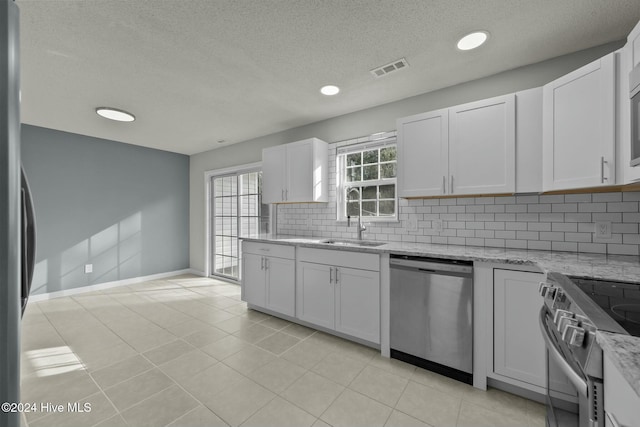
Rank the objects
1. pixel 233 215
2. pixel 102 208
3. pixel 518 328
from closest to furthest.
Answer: pixel 518 328
pixel 102 208
pixel 233 215

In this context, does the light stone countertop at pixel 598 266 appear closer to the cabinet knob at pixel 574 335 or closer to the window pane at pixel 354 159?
the cabinet knob at pixel 574 335

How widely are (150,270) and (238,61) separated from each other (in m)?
4.56

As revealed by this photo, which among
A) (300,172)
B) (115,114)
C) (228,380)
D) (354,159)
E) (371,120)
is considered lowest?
(228,380)

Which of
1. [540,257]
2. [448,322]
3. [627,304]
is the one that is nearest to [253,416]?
[448,322]

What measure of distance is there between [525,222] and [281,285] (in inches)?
98.2

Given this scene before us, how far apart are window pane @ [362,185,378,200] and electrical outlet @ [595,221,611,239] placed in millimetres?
1888

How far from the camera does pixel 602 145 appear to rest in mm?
1694

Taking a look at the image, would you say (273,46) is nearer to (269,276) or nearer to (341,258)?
(341,258)

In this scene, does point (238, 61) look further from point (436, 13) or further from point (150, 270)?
point (150, 270)

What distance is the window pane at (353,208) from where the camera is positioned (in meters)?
3.38

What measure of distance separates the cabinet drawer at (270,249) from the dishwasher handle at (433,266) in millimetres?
1206

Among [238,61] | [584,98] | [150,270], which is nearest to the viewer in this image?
[584,98]

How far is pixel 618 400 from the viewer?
2.26 ft

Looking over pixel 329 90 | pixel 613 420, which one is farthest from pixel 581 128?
pixel 329 90
